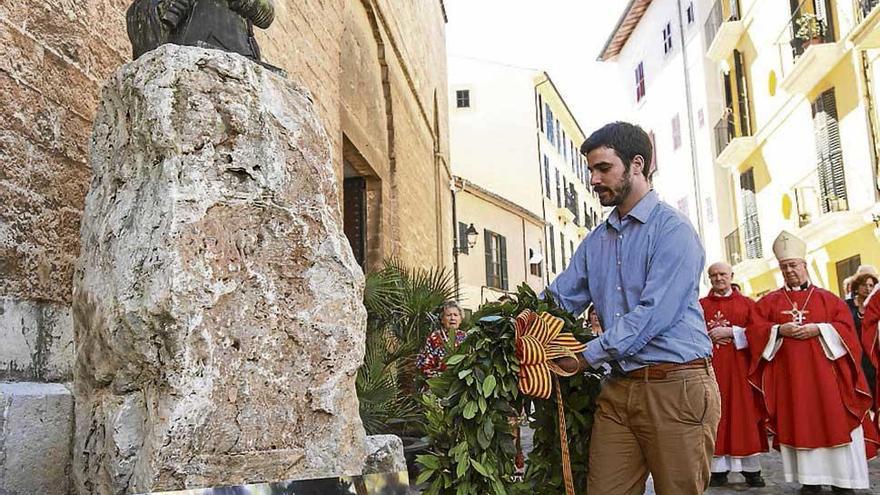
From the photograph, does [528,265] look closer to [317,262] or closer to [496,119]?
[496,119]

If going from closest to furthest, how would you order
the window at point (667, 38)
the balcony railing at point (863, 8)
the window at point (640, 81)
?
the balcony railing at point (863, 8), the window at point (667, 38), the window at point (640, 81)

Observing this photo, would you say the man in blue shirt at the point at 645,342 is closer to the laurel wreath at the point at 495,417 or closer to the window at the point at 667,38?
the laurel wreath at the point at 495,417

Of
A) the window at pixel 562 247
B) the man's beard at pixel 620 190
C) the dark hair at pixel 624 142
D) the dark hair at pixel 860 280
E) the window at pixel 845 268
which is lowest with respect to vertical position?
the man's beard at pixel 620 190

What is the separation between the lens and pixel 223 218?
308 cm

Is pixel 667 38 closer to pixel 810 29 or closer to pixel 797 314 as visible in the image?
pixel 810 29

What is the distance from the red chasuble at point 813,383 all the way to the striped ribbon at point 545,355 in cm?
423

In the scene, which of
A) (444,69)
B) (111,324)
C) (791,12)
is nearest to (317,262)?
(111,324)

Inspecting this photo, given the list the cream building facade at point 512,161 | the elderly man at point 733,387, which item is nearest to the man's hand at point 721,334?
the elderly man at point 733,387

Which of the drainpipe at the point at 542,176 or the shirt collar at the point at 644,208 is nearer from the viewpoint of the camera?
the shirt collar at the point at 644,208

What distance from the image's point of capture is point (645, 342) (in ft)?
9.35

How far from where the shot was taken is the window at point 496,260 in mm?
26703

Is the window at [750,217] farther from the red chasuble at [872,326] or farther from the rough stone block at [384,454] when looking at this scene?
the rough stone block at [384,454]

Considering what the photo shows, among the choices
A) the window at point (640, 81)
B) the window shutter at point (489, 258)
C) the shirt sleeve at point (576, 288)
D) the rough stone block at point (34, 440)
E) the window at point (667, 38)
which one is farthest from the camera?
the window at point (640, 81)

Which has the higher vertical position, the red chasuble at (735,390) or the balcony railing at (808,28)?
→ the balcony railing at (808,28)
